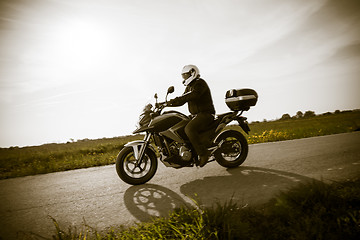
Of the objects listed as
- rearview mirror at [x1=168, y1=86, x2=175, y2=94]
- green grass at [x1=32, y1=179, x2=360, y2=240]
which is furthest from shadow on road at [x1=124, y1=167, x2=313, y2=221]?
rearview mirror at [x1=168, y1=86, x2=175, y2=94]

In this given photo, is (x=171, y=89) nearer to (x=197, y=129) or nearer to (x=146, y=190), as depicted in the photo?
(x=197, y=129)

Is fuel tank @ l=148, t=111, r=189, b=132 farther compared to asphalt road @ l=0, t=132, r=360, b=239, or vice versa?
fuel tank @ l=148, t=111, r=189, b=132

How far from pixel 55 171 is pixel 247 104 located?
6284 millimetres

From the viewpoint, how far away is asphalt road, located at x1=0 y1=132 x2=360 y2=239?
9.85 feet

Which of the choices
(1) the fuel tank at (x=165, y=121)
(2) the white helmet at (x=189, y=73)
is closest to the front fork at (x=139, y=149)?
(1) the fuel tank at (x=165, y=121)

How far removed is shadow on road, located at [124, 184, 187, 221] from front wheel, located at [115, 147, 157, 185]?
0.18 meters

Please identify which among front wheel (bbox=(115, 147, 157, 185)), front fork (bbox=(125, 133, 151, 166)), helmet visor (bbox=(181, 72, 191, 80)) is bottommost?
front wheel (bbox=(115, 147, 157, 185))

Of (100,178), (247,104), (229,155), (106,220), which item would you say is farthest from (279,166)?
(100,178)

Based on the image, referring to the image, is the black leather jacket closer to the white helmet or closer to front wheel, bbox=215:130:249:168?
the white helmet

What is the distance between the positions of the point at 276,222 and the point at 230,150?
2820 mm

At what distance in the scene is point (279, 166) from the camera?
4.77m

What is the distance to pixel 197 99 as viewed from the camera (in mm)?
4699

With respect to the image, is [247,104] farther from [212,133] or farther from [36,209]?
[36,209]

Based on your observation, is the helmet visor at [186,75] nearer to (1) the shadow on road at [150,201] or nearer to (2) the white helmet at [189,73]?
(2) the white helmet at [189,73]
